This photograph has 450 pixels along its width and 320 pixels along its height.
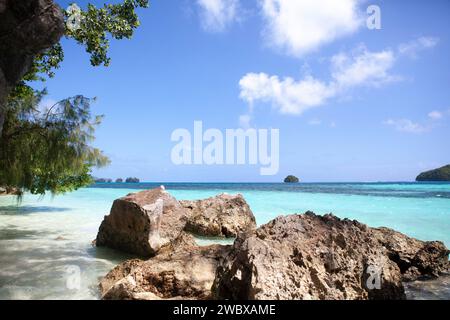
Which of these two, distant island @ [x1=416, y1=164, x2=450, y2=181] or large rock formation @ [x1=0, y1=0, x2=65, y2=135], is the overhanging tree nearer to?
large rock formation @ [x1=0, y1=0, x2=65, y2=135]

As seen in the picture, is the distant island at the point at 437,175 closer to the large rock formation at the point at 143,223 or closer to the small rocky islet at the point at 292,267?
the small rocky islet at the point at 292,267

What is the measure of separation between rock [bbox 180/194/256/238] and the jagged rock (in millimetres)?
6691

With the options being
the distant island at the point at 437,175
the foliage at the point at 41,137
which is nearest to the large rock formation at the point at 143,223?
the foliage at the point at 41,137

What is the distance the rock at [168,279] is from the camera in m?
4.21

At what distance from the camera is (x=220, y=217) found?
11.5m

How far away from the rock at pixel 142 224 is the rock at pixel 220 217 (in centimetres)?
252

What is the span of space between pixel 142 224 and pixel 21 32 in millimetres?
4138

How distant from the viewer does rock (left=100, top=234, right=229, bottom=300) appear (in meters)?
4.21

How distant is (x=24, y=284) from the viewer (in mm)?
5258

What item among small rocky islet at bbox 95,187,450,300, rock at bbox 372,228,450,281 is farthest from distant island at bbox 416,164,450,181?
small rocky islet at bbox 95,187,450,300

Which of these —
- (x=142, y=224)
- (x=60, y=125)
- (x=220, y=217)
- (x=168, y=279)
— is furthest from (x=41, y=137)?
(x=220, y=217)
